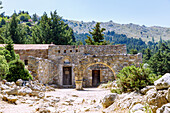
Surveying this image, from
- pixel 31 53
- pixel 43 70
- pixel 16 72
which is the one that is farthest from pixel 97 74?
pixel 16 72

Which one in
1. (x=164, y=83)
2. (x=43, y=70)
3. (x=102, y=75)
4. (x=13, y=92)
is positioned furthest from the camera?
(x=102, y=75)

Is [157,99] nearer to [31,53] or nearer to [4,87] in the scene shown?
[4,87]

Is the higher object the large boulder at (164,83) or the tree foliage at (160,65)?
the large boulder at (164,83)

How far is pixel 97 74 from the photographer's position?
19734 mm

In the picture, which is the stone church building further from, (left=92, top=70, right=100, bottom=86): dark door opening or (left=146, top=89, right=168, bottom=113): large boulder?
(left=146, top=89, right=168, bottom=113): large boulder

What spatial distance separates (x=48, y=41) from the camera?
101 feet

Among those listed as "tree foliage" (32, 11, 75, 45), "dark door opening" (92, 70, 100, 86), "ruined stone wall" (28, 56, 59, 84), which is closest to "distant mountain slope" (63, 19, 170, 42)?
"tree foliage" (32, 11, 75, 45)

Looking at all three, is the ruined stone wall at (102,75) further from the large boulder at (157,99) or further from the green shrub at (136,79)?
the large boulder at (157,99)

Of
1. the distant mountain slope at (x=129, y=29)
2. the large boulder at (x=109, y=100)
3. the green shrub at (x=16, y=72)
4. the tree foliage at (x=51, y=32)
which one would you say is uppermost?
the distant mountain slope at (x=129, y=29)

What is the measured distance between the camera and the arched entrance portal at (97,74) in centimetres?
1853

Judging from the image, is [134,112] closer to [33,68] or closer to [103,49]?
[33,68]

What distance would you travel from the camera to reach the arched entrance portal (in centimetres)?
1853

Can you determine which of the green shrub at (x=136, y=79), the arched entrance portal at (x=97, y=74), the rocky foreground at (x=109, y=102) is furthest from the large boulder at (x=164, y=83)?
the arched entrance portal at (x=97, y=74)

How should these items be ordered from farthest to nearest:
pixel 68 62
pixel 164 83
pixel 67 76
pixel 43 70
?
pixel 67 76
pixel 68 62
pixel 43 70
pixel 164 83
